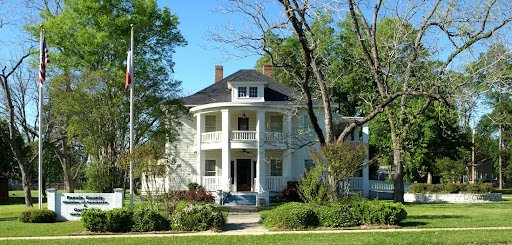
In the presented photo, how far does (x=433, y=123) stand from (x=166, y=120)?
22538 mm

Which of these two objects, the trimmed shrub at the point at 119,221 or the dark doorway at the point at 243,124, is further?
the dark doorway at the point at 243,124

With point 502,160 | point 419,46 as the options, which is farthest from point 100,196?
point 502,160

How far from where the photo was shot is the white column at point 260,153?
32.9m

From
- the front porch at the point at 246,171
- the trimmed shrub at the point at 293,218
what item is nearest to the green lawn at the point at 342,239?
the trimmed shrub at the point at 293,218

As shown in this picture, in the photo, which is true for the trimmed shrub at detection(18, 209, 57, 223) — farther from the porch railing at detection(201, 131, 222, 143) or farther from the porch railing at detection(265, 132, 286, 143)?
the porch railing at detection(265, 132, 286, 143)

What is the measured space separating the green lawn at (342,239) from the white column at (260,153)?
17455 millimetres

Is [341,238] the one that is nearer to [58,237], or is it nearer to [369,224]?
[369,224]

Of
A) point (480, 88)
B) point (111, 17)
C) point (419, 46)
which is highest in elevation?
point (111, 17)

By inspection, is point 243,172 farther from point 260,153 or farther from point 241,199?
point 241,199

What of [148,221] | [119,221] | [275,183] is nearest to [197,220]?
[148,221]

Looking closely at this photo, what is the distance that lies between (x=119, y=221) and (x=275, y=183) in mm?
17413

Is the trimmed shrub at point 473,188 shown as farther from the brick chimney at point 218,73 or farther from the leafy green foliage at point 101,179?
the leafy green foliage at point 101,179

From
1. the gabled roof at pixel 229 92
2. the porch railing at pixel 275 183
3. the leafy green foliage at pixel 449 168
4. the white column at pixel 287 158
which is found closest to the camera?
the porch railing at pixel 275 183

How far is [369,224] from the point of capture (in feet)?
57.2
